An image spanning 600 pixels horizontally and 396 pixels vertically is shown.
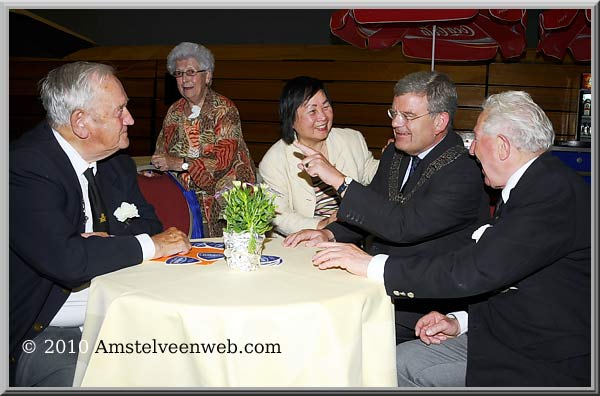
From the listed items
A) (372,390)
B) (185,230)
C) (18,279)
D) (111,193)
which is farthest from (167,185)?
(372,390)

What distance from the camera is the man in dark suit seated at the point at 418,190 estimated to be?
8.45ft

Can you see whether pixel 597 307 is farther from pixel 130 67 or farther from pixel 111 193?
pixel 130 67

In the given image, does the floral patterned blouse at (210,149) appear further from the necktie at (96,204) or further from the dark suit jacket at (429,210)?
the dark suit jacket at (429,210)

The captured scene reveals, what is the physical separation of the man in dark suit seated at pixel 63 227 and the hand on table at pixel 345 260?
597mm

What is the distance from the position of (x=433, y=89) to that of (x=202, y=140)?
1897 mm

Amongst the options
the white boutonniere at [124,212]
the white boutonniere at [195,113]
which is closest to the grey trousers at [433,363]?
the white boutonniere at [124,212]

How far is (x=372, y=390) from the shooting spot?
1.99 m

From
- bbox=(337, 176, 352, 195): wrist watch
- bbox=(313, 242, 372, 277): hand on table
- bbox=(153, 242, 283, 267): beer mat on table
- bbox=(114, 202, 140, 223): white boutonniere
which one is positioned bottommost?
bbox=(153, 242, 283, 267): beer mat on table

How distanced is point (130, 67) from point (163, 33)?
2.34 feet

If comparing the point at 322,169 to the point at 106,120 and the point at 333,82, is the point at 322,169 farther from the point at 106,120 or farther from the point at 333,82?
the point at 333,82

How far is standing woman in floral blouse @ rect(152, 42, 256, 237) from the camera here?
4090 mm

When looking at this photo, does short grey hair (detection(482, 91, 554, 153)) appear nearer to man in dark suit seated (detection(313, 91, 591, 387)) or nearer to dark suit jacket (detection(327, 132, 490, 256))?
man in dark suit seated (detection(313, 91, 591, 387))

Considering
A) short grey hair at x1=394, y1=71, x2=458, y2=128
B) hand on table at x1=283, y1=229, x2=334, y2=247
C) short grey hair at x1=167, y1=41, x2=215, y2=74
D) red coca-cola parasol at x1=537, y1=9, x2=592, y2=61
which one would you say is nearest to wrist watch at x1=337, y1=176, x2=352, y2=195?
hand on table at x1=283, y1=229, x2=334, y2=247

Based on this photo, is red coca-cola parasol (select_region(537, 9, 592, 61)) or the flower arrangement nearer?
the flower arrangement
